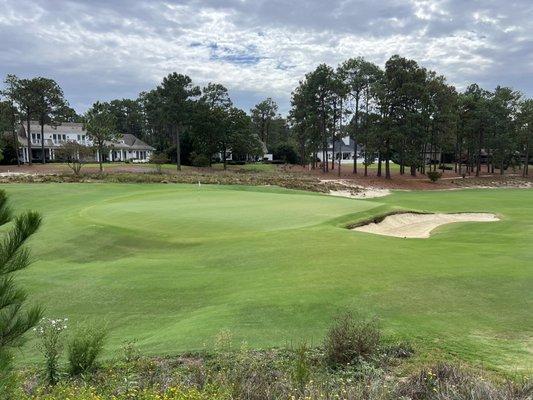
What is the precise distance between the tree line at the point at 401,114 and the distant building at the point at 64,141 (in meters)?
38.6

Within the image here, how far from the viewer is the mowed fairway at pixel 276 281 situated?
8.51m

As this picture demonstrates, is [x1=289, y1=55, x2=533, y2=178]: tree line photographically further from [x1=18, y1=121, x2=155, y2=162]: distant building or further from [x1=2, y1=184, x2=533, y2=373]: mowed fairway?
[x1=2, y1=184, x2=533, y2=373]: mowed fairway

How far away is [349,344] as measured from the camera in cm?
728

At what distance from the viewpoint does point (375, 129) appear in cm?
6706

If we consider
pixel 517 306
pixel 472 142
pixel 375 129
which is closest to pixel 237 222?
pixel 517 306

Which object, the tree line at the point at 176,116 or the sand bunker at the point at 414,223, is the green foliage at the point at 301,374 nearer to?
the sand bunker at the point at 414,223

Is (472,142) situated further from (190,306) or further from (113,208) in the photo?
(190,306)

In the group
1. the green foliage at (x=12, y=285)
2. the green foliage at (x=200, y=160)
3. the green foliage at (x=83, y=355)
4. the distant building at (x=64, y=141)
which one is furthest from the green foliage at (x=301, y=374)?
the distant building at (x=64, y=141)

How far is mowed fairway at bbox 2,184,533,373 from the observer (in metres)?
8.51

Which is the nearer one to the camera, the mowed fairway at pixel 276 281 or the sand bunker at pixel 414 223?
the mowed fairway at pixel 276 281

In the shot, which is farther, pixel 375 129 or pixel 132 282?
pixel 375 129

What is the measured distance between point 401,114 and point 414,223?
46.4m

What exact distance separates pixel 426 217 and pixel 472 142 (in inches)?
2741

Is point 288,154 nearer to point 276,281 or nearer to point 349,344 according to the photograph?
point 276,281
